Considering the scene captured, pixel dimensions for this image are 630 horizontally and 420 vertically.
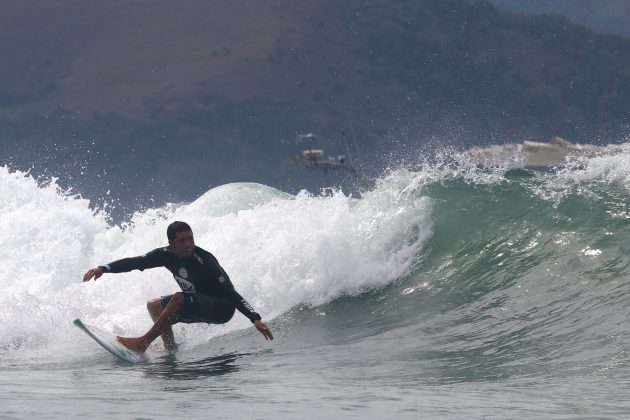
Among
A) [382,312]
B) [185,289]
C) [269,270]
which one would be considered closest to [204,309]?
[185,289]

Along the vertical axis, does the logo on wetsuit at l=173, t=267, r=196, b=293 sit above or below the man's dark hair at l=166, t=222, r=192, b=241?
below

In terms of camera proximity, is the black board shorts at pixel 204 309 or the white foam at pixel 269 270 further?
the white foam at pixel 269 270

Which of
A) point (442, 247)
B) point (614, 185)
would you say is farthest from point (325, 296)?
point (614, 185)

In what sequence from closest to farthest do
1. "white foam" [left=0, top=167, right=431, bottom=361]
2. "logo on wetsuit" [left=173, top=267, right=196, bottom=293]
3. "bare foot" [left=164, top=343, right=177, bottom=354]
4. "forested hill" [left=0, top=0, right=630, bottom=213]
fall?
"logo on wetsuit" [left=173, top=267, right=196, bottom=293], "bare foot" [left=164, top=343, right=177, bottom=354], "white foam" [left=0, top=167, right=431, bottom=361], "forested hill" [left=0, top=0, right=630, bottom=213]

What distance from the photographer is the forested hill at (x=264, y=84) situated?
97250mm

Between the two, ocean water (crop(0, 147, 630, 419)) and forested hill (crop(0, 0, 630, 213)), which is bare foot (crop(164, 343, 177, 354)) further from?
forested hill (crop(0, 0, 630, 213))

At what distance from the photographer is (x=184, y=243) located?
345 inches

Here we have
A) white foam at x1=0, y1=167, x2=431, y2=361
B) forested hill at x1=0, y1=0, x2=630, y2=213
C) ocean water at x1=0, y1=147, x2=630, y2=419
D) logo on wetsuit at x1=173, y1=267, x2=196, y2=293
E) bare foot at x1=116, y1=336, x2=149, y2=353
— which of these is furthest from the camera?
forested hill at x1=0, y1=0, x2=630, y2=213

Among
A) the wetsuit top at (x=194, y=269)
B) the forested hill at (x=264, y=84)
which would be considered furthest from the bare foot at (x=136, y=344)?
the forested hill at (x=264, y=84)

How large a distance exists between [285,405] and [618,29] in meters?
146

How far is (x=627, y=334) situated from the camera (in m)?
8.16

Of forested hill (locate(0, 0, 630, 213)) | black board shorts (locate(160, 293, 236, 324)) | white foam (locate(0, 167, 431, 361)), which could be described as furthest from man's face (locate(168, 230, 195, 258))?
forested hill (locate(0, 0, 630, 213))

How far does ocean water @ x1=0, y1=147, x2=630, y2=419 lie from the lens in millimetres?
6340

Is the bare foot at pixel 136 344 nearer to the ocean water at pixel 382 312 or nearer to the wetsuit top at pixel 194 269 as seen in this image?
the ocean water at pixel 382 312
